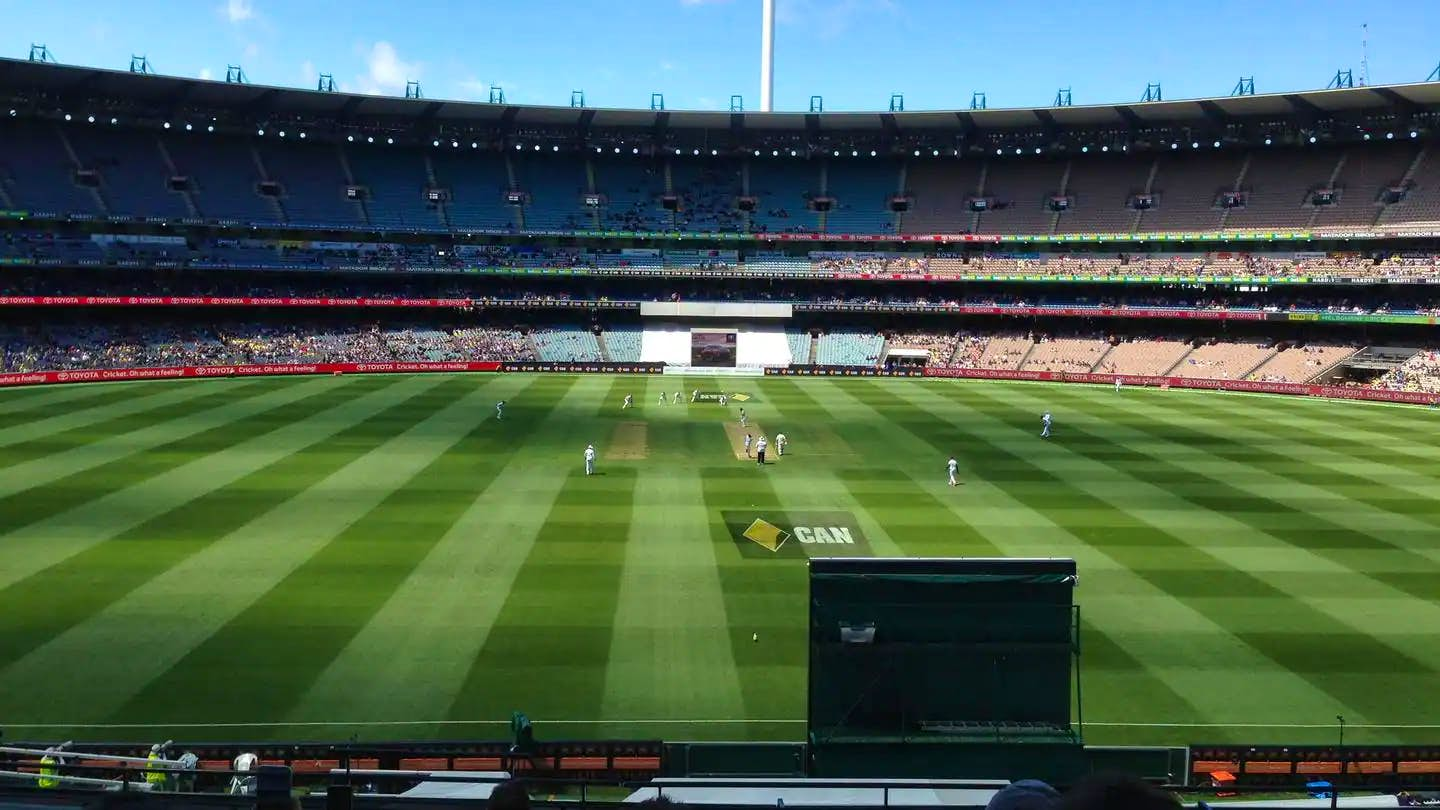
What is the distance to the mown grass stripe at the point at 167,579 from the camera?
15.9m

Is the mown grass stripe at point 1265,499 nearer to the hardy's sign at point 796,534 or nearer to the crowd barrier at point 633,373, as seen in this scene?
the hardy's sign at point 796,534

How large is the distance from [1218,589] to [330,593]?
19.6 m

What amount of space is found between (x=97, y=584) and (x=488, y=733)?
1161cm

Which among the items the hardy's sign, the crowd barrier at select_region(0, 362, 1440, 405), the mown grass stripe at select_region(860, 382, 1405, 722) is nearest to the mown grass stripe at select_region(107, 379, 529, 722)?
the hardy's sign

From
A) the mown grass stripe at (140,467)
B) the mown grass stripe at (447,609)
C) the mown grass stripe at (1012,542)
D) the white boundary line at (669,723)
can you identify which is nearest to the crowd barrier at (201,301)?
the mown grass stripe at (140,467)

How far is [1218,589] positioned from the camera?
822 inches

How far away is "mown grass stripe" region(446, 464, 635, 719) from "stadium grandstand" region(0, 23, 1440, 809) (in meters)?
0.14

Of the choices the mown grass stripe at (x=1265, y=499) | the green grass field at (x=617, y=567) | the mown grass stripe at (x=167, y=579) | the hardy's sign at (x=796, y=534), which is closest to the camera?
the green grass field at (x=617, y=567)

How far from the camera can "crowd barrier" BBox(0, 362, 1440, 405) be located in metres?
55.2

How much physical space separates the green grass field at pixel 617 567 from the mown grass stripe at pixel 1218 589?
86 millimetres

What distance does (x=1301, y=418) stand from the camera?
158 ft

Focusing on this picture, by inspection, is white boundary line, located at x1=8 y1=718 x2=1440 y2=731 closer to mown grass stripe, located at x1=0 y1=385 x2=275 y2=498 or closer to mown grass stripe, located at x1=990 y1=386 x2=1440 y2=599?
mown grass stripe, located at x1=990 y1=386 x2=1440 y2=599

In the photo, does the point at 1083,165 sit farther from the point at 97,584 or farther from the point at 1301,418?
the point at 97,584

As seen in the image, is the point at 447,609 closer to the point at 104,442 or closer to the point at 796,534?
the point at 796,534
